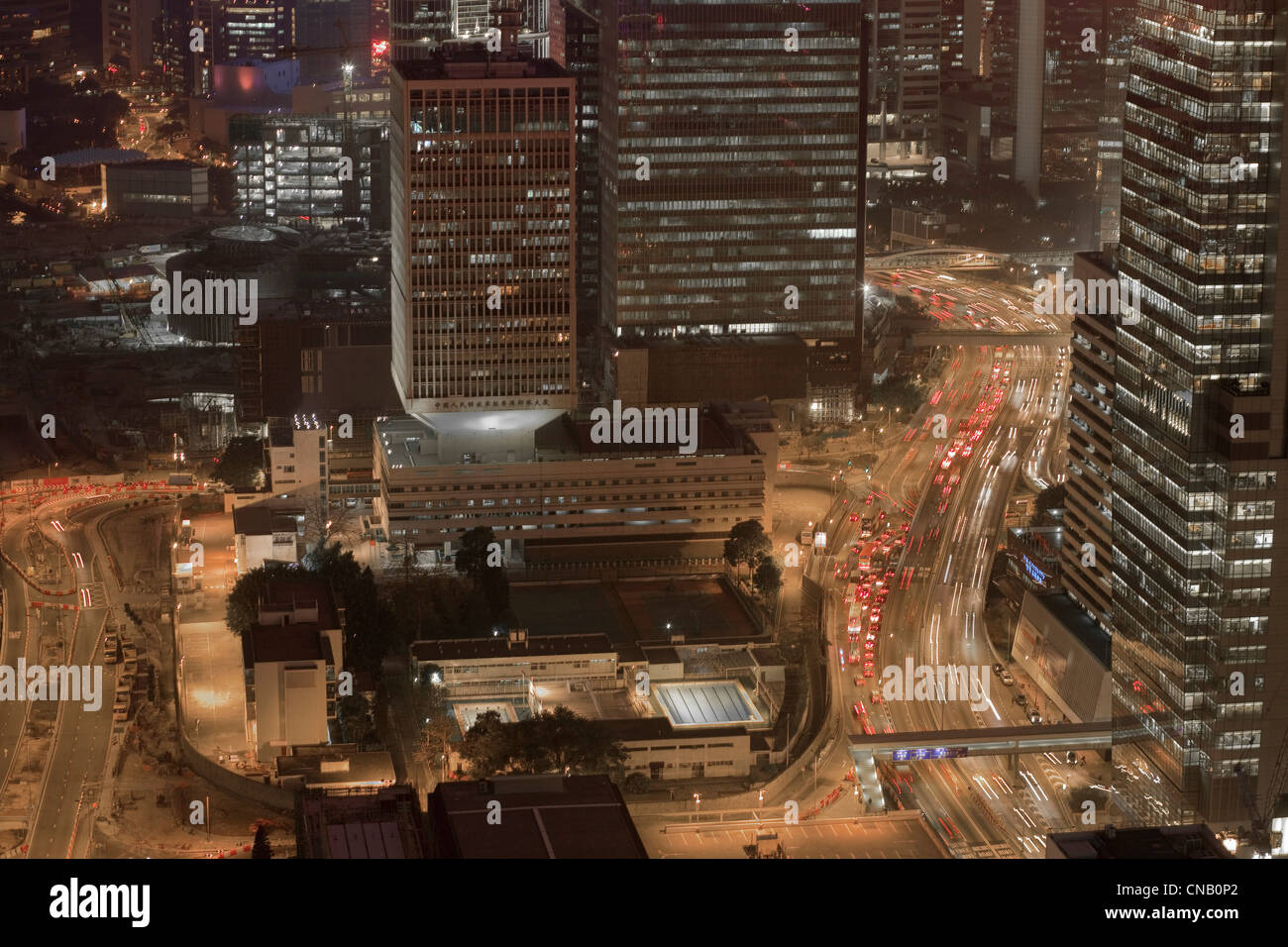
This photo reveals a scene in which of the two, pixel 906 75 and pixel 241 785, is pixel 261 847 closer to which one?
pixel 241 785

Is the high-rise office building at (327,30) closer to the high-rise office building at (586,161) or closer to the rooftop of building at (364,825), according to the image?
the high-rise office building at (586,161)

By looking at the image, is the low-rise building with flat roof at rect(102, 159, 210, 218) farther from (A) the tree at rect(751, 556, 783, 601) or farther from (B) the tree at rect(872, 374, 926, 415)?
(A) the tree at rect(751, 556, 783, 601)

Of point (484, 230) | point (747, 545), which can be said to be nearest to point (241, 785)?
point (747, 545)

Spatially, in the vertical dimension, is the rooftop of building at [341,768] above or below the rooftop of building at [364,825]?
below

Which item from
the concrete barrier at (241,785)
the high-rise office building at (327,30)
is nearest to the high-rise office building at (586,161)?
the concrete barrier at (241,785)

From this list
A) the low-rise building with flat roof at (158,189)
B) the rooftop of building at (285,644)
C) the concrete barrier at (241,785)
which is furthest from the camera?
the low-rise building with flat roof at (158,189)
